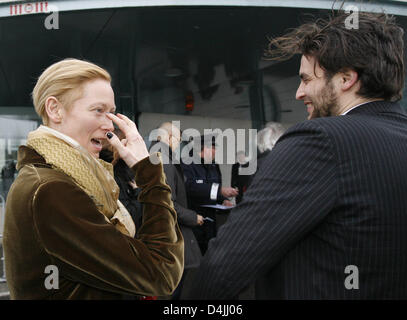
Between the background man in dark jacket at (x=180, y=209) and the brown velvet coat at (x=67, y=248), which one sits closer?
the brown velvet coat at (x=67, y=248)

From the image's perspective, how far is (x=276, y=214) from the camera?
101 cm

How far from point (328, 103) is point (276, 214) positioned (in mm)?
498

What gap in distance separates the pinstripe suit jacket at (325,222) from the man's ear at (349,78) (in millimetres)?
221

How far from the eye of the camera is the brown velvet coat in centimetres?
111

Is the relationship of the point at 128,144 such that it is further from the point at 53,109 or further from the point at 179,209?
the point at 179,209

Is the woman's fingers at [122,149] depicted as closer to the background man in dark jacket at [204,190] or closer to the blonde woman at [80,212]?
the blonde woman at [80,212]

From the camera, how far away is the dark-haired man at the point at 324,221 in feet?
3.24

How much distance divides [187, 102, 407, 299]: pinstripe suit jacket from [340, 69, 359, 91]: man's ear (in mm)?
221

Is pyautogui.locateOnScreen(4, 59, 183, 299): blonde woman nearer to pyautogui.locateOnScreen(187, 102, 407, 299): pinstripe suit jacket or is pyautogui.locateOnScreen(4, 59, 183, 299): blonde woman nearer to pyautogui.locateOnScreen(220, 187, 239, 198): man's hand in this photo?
pyautogui.locateOnScreen(187, 102, 407, 299): pinstripe suit jacket

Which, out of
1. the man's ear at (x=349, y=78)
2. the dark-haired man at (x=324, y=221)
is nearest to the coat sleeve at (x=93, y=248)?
the dark-haired man at (x=324, y=221)

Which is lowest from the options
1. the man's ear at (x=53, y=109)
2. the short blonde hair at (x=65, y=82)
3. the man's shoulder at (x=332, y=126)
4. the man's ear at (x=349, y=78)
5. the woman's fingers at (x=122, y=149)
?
the man's shoulder at (x=332, y=126)

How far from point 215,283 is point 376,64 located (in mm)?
874

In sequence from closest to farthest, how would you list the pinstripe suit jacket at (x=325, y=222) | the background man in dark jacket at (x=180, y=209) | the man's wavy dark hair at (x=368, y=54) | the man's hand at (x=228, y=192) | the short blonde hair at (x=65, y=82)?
1. the pinstripe suit jacket at (x=325, y=222)
2. the man's wavy dark hair at (x=368, y=54)
3. the short blonde hair at (x=65, y=82)
4. the background man in dark jacket at (x=180, y=209)
5. the man's hand at (x=228, y=192)

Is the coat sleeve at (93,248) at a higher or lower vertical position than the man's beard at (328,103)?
lower
